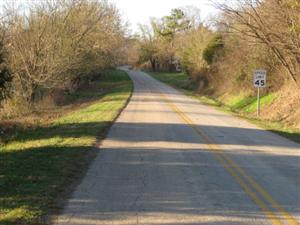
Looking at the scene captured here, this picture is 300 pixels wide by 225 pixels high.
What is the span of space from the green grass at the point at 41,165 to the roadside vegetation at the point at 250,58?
10.8 meters

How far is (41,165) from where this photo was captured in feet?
40.4

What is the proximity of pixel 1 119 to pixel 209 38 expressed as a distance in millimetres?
37787

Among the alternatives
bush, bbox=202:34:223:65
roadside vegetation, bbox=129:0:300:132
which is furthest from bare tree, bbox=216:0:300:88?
bush, bbox=202:34:223:65

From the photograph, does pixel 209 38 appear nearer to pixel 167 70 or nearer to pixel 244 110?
pixel 244 110

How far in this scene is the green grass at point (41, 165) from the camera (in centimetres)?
829

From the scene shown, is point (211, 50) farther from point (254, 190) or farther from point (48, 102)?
point (254, 190)

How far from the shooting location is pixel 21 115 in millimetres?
29078

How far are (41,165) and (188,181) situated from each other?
146 inches

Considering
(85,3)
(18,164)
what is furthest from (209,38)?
(18,164)

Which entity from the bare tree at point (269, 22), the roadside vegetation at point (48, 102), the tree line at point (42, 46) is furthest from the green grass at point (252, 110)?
the tree line at point (42, 46)

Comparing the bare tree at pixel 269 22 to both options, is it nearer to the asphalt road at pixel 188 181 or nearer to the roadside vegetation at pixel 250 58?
the roadside vegetation at pixel 250 58

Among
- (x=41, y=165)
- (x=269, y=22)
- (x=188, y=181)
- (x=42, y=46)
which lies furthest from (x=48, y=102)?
(x=188, y=181)

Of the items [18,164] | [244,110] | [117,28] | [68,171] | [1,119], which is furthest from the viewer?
[117,28]

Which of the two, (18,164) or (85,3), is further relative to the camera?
(85,3)
